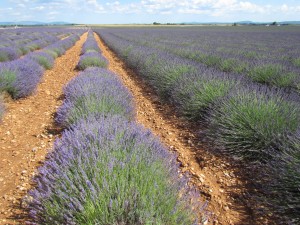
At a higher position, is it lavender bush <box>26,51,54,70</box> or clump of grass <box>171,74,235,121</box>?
clump of grass <box>171,74,235,121</box>

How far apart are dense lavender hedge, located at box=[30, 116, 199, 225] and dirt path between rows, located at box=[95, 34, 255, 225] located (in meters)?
0.70

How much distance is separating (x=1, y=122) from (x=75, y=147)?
3.23m

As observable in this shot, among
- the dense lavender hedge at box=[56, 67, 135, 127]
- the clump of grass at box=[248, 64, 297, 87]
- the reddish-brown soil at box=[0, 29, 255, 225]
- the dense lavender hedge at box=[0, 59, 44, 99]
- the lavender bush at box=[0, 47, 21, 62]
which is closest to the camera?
the reddish-brown soil at box=[0, 29, 255, 225]

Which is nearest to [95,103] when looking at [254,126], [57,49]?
[254,126]

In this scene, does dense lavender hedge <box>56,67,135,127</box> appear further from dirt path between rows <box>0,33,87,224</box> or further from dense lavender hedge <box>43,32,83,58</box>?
dense lavender hedge <box>43,32,83,58</box>

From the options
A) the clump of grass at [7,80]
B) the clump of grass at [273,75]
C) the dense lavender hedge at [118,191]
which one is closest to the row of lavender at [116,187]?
the dense lavender hedge at [118,191]

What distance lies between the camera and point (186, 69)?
24.7ft

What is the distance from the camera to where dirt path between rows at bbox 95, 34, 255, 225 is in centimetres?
278

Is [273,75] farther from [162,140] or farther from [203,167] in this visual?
[203,167]

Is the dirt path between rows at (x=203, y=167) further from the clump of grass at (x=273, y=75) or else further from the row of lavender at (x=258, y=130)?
the clump of grass at (x=273, y=75)

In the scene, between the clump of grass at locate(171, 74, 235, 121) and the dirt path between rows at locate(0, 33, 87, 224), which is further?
the clump of grass at locate(171, 74, 235, 121)

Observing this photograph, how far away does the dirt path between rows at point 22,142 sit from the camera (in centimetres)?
294

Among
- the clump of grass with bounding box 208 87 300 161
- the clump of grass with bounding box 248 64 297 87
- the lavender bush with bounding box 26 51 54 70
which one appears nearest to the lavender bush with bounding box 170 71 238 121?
the clump of grass with bounding box 208 87 300 161

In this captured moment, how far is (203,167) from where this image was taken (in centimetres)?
369
